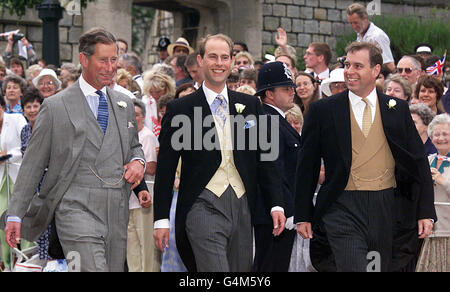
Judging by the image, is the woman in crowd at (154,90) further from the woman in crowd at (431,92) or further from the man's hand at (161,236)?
the man's hand at (161,236)

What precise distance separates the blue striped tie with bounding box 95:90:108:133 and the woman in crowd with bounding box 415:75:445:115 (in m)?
4.20

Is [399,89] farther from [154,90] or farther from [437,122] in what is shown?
[154,90]

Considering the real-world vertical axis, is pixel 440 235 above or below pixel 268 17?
below

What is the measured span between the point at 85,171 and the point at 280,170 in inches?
67.9

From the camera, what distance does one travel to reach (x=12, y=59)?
14.0 meters

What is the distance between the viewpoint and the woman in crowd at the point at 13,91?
36.3 feet

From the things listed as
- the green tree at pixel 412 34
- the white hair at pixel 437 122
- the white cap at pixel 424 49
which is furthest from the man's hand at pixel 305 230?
the green tree at pixel 412 34

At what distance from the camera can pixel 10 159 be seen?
9125 millimetres

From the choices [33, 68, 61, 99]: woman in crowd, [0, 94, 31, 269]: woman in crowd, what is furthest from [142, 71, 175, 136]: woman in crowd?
[33, 68, 61, 99]: woman in crowd

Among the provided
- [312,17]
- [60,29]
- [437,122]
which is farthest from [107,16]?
[437,122]

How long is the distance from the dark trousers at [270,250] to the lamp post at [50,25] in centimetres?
911

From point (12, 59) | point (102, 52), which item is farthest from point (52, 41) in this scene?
Result: point (102, 52)

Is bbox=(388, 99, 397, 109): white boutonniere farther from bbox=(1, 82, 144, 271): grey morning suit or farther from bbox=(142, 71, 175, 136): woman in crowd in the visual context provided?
bbox=(142, 71, 175, 136): woman in crowd

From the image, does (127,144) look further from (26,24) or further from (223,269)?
(26,24)
